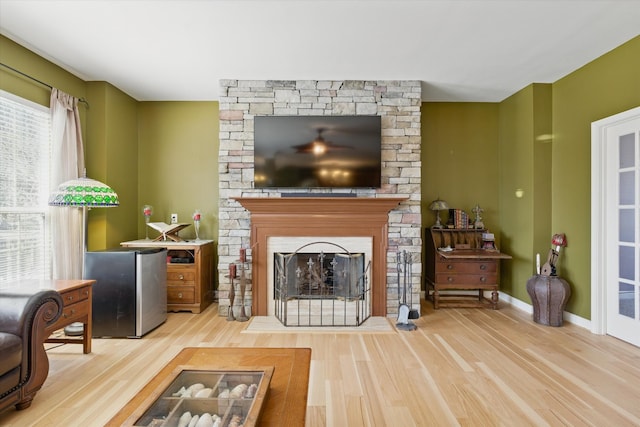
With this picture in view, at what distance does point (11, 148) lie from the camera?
313 cm

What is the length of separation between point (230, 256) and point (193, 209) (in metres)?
1.16

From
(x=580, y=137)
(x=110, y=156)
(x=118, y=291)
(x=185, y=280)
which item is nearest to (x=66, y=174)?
(x=110, y=156)

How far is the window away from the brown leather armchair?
3.98 feet

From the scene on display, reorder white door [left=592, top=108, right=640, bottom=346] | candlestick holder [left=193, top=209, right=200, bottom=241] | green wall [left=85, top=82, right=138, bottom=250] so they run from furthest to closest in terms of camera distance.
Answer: candlestick holder [left=193, top=209, right=200, bottom=241]
green wall [left=85, top=82, right=138, bottom=250]
white door [left=592, top=108, right=640, bottom=346]

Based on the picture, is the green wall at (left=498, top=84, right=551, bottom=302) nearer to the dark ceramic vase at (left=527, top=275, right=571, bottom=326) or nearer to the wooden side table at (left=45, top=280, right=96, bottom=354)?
the dark ceramic vase at (left=527, top=275, right=571, bottom=326)

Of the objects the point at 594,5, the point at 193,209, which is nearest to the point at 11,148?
the point at 193,209

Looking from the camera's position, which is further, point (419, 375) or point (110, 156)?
point (110, 156)

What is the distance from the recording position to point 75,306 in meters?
2.78

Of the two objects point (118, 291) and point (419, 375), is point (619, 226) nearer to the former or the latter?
point (419, 375)

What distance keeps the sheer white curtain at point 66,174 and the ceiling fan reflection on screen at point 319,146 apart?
2.29m

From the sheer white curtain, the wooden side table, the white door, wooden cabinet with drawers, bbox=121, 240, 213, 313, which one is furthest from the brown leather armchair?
the white door

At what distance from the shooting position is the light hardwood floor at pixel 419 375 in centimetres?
208

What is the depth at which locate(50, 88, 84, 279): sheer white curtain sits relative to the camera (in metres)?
3.51

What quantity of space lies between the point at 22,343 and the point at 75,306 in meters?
0.73
